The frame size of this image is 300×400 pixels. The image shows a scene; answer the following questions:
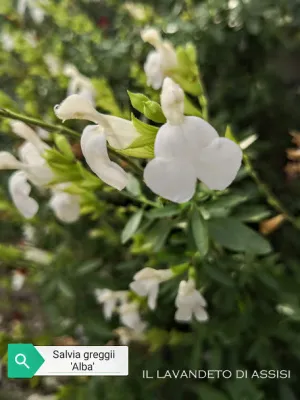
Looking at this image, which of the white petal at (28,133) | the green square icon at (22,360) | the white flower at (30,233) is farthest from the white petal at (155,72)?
the white flower at (30,233)

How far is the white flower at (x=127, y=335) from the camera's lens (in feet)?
2.60

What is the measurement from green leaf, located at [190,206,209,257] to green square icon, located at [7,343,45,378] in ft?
0.90

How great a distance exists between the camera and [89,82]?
0.82 m

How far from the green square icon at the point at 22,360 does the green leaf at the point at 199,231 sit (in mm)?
274

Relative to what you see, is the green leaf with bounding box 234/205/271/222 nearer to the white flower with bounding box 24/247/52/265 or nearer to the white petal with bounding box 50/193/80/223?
the white petal with bounding box 50/193/80/223

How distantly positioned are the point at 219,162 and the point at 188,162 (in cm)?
2

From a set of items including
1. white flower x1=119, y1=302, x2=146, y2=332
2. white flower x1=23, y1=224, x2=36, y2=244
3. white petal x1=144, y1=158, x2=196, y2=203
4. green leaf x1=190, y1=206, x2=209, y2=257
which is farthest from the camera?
white flower x1=23, y1=224, x2=36, y2=244

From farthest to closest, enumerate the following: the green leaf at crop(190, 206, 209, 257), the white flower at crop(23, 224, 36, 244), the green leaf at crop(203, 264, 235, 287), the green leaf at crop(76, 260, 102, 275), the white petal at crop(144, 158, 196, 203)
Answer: the white flower at crop(23, 224, 36, 244) < the green leaf at crop(76, 260, 102, 275) < the green leaf at crop(203, 264, 235, 287) < the green leaf at crop(190, 206, 209, 257) < the white petal at crop(144, 158, 196, 203)

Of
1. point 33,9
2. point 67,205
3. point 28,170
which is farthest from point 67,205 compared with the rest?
point 33,9

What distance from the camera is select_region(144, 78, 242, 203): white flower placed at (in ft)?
1.15

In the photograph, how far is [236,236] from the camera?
0.54m

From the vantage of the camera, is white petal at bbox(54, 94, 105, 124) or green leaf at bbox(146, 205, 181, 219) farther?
green leaf at bbox(146, 205, 181, 219)

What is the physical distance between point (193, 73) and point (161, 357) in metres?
0.49

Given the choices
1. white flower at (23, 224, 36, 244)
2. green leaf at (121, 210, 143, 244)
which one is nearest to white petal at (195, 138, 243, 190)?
green leaf at (121, 210, 143, 244)
